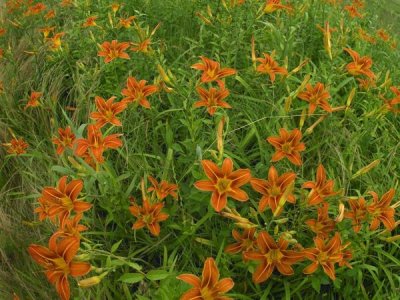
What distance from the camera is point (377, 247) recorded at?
5.57 feet

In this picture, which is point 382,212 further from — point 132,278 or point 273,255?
point 132,278

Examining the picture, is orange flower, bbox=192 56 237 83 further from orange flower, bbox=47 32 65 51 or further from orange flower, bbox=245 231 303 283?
orange flower, bbox=47 32 65 51

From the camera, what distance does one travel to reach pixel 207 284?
3.85ft

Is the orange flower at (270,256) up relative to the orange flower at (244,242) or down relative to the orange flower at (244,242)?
up

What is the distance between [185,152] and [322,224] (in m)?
0.73

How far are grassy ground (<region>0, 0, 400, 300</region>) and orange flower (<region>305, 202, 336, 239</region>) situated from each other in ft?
0.22

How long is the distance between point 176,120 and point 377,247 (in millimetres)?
1018

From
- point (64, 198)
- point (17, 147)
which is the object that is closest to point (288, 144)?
point (64, 198)

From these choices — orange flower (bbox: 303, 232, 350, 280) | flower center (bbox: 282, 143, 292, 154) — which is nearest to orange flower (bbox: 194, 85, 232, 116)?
flower center (bbox: 282, 143, 292, 154)

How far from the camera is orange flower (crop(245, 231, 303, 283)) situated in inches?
52.2

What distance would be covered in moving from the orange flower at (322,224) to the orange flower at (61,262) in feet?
2.49

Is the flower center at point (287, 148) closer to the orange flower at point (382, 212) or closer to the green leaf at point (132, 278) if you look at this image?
the orange flower at point (382, 212)

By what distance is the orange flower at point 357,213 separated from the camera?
1493 mm

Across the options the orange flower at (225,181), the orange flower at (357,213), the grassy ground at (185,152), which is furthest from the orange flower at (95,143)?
the orange flower at (357,213)
